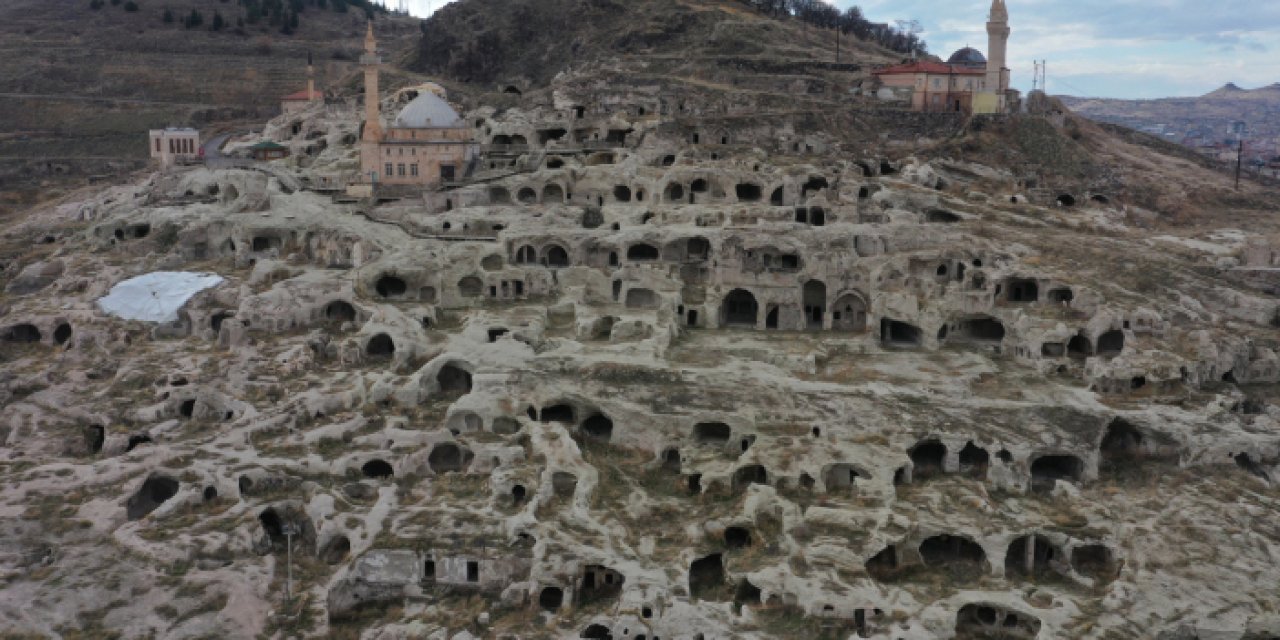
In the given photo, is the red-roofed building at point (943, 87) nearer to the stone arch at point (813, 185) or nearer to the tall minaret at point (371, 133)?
the stone arch at point (813, 185)

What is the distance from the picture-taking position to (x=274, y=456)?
3325 cm

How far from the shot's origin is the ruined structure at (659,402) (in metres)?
27.6

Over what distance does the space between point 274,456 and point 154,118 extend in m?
73.0

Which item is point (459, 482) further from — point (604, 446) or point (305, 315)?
point (305, 315)

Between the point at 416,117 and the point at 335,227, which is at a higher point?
the point at 416,117

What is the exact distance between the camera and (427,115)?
58.1 m

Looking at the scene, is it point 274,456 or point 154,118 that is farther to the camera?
point 154,118

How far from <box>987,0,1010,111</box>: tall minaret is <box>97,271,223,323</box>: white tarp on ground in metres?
42.9

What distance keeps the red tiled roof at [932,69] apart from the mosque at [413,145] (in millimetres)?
25809

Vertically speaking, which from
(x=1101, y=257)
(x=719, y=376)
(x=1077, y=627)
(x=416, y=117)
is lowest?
(x=1077, y=627)

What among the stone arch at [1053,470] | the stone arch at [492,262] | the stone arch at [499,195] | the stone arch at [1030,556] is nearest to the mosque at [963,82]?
the stone arch at [499,195]

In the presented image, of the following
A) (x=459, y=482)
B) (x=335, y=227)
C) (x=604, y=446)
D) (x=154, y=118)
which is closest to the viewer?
(x=459, y=482)

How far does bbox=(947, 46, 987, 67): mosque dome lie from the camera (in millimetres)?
64944

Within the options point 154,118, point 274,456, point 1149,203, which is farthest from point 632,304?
point 154,118
